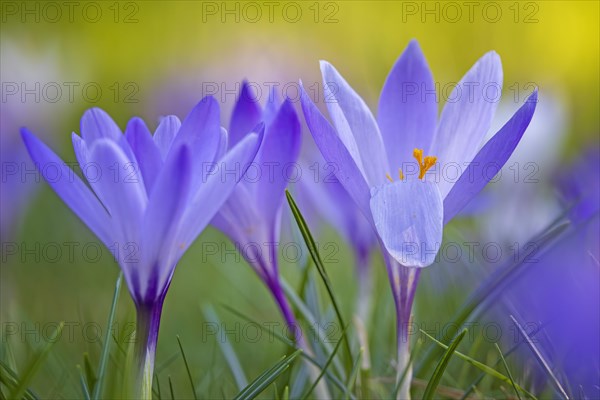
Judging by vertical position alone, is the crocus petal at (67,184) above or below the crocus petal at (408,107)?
below

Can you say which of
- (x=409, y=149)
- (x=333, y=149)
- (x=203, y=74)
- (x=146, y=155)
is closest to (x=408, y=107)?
(x=409, y=149)

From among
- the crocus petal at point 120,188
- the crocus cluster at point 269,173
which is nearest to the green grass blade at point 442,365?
the crocus cluster at point 269,173

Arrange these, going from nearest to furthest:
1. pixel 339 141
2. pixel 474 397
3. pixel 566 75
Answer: pixel 339 141, pixel 474 397, pixel 566 75

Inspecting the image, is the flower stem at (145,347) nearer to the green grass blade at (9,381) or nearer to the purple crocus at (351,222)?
the green grass blade at (9,381)

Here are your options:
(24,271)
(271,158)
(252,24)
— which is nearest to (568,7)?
(252,24)

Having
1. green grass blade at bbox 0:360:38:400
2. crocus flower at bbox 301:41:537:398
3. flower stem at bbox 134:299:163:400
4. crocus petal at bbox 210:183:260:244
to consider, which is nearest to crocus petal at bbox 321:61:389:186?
crocus flower at bbox 301:41:537:398

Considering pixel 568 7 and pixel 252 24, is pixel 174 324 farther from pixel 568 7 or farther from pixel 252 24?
pixel 568 7

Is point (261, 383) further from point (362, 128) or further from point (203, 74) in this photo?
point (203, 74)
